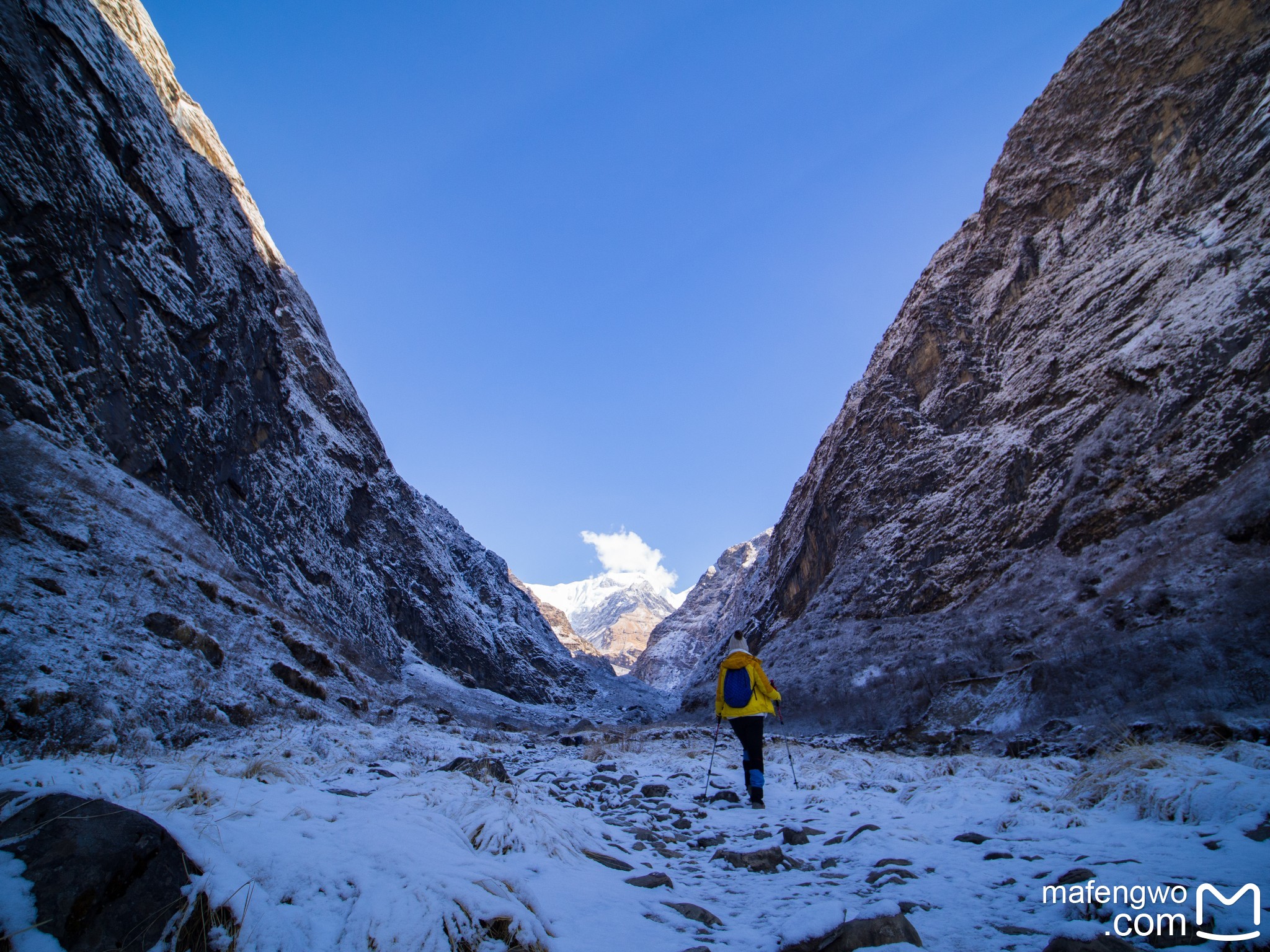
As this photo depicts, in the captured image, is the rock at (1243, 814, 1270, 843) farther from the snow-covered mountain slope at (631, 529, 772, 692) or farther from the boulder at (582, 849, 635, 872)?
the snow-covered mountain slope at (631, 529, 772, 692)

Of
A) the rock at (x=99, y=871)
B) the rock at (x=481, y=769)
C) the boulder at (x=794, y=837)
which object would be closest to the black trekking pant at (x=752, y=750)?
the boulder at (x=794, y=837)

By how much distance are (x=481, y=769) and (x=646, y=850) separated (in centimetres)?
275

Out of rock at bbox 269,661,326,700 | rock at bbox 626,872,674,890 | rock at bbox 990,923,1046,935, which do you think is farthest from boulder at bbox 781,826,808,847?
rock at bbox 269,661,326,700

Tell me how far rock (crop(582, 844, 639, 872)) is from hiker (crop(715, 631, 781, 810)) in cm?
300

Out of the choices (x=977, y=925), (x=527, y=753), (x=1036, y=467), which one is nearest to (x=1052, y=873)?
(x=977, y=925)

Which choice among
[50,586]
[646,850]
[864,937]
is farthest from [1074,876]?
[50,586]

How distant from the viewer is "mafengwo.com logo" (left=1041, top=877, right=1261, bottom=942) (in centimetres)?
253

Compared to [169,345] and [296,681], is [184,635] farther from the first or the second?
[169,345]

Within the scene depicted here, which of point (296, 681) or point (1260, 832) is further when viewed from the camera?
point (296, 681)

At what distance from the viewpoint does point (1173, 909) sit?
2734mm

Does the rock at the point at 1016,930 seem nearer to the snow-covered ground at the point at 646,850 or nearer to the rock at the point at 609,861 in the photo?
the snow-covered ground at the point at 646,850

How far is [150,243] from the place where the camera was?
23109 mm

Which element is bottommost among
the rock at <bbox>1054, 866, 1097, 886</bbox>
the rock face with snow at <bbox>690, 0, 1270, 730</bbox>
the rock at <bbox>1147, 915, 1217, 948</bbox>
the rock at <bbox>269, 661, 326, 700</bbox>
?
the rock at <bbox>269, 661, 326, 700</bbox>

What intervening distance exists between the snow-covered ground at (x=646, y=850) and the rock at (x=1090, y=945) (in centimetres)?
20
